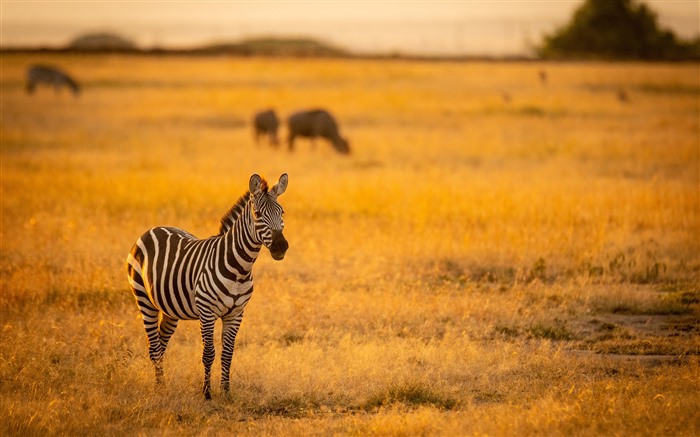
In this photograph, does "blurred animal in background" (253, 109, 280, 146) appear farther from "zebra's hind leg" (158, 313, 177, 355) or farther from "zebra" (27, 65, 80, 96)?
"zebra's hind leg" (158, 313, 177, 355)

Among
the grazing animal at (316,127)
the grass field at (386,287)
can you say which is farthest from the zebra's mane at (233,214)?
the grazing animal at (316,127)

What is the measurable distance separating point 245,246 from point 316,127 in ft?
69.7

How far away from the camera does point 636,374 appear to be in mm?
8336

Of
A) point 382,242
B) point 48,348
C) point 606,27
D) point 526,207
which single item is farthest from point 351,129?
point 606,27

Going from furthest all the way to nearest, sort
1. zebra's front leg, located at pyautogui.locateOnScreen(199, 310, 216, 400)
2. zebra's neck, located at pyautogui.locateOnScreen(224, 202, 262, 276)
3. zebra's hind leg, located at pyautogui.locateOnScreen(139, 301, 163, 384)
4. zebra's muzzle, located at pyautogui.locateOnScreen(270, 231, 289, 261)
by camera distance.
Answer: zebra's hind leg, located at pyautogui.locateOnScreen(139, 301, 163, 384)
zebra's front leg, located at pyautogui.locateOnScreen(199, 310, 216, 400)
zebra's neck, located at pyautogui.locateOnScreen(224, 202, 262, 276)
zebra's muzzle, located at pyautogui.locateOnScreen(270, 231, 289, 261)

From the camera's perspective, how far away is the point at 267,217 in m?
7.00

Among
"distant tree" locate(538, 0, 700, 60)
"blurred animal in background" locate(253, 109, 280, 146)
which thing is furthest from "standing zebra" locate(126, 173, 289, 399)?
"distant tree" locate(538, 0, 700, 60)

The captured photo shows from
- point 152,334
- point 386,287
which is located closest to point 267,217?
point 152,334

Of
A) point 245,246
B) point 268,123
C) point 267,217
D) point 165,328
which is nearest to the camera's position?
point 267,217

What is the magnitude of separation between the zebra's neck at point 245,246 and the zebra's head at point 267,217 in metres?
0.12

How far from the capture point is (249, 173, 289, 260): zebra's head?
22.5 feet

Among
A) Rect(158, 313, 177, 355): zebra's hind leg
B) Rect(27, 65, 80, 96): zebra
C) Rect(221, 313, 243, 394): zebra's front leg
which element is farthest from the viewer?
Rect(27, 65, 80, 96): zebra

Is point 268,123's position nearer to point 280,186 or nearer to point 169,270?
point 169,270

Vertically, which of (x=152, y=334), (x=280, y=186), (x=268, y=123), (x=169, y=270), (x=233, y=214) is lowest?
(x=152, y=334)
